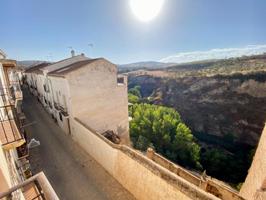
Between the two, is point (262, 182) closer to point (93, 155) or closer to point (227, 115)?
point (93, 155)

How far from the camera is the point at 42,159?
1256 centimetres

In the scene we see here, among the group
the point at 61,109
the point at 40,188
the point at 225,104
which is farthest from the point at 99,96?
the point at 225,104

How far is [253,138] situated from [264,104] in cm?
844

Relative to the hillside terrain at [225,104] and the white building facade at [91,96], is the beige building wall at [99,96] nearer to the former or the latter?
the white building facade at [91,96]

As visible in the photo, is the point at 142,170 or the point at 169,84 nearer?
the point at 142,170

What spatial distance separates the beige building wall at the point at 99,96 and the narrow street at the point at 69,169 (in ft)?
9.70

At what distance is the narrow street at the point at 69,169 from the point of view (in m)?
9.53

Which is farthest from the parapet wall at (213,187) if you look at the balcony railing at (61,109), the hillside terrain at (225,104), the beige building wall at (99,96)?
the hillside terrain at (225,104)

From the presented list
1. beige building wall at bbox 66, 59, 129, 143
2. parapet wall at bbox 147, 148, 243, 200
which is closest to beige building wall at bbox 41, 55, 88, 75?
beige building wall at bbox 66, 59, 129, 143

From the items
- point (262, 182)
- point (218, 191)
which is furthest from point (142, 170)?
point (262, 182)

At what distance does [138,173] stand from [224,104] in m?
45.1

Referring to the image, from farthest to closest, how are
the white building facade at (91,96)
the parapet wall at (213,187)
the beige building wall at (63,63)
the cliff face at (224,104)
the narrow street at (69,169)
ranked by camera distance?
1. the cliff face at (224,104)
2. the beige building wall at (63,63)
3. the white building facade at (91,96)
4. the narrow street at (69,169)
5. the parapet wall at (213,187)

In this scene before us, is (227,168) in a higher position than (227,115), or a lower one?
lower

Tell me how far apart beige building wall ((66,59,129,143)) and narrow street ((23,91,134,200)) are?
296 cm
